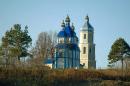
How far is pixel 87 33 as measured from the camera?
6619 centimetres

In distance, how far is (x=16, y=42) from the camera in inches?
1859

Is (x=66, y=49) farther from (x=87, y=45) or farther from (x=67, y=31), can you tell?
(x=87, y=45)

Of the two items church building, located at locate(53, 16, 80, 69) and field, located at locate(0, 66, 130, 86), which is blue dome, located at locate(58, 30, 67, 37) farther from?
field, located at locate(0, 66, 130, 86)

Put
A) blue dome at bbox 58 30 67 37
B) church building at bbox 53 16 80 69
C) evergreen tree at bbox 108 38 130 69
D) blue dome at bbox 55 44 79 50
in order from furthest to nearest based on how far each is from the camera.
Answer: blue dome at bbox 58 30 67 37 < blue dome at bbox 55 44 79 50 < church building at bbox 53 16 80 69 < evergreen tree at bbox 108 38 130 69

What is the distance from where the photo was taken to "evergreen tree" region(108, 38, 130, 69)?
53094mm

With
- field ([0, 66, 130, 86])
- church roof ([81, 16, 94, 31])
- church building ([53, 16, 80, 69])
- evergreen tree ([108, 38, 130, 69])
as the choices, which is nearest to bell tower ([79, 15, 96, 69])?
church roof ([81, 16, 94, 31])

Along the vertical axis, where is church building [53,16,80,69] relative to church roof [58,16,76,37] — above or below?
below

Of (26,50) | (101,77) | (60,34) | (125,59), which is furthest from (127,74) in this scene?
(60,34)

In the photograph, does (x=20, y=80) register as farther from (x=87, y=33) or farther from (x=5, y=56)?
(x=87, y=33)

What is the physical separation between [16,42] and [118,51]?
14183 millimetres

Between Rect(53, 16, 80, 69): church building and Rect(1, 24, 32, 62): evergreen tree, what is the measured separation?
30.3 ft

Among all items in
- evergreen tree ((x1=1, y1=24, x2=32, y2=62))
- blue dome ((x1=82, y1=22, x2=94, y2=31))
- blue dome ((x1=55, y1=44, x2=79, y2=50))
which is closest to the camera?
evergreen tree ((x1=1, y1=24, x2=32, y2=62))

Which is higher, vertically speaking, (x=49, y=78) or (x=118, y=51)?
(x=118, y=51)

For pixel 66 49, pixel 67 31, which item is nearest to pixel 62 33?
pixel 67 31
